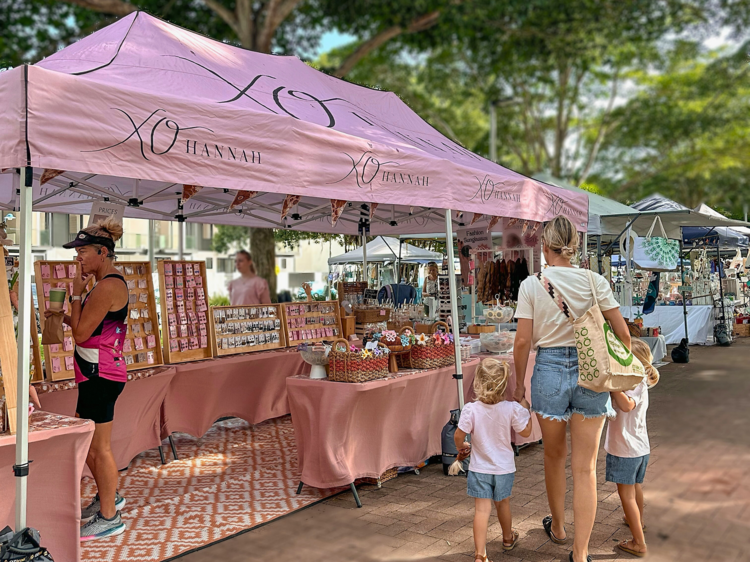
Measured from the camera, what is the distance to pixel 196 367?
5684mm

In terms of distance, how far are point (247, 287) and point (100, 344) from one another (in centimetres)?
378

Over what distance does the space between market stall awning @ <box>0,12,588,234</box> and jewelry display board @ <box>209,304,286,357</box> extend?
1210mm

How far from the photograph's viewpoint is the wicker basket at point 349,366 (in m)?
4.50

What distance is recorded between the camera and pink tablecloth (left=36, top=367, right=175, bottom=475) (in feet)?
16.7

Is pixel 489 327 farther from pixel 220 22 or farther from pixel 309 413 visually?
pixel 220 22

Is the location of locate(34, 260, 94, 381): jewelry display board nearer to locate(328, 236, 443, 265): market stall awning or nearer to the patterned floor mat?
the patterned floor mat

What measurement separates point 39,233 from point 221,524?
37033 millimetres

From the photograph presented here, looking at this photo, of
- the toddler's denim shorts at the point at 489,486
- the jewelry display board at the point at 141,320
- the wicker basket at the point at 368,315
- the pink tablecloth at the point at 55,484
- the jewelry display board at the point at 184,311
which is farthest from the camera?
the wicker basket at the point at 368,315

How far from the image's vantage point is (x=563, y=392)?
335 cm

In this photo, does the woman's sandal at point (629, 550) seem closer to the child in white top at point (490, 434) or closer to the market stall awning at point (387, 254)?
the child in white top at point (490, 434)

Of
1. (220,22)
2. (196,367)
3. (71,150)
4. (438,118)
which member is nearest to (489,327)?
(196,367)

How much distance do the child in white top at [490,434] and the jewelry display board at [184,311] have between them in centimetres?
302

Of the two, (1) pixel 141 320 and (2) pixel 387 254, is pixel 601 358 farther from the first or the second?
(2) pixel 387 254

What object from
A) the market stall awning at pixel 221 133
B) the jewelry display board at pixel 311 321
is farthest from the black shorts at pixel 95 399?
the jewelry display board at pixel 311 321
